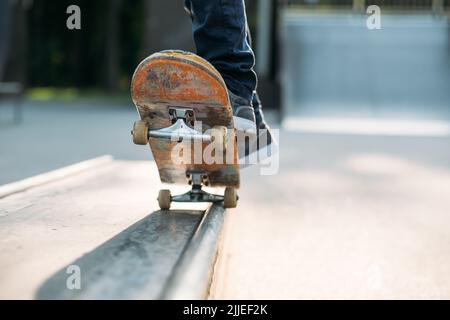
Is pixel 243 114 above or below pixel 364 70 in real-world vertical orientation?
above

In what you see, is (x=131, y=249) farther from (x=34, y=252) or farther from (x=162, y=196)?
(x=162, y=196)

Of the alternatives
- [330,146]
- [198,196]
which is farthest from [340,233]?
[330,146]

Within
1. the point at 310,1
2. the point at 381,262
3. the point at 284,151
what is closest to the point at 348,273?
the point at 381,262

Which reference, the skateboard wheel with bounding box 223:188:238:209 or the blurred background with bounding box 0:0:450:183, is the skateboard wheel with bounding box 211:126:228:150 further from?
the blurred background with bounding box 0:0:450:183

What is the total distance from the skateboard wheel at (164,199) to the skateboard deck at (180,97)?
0.15 meters

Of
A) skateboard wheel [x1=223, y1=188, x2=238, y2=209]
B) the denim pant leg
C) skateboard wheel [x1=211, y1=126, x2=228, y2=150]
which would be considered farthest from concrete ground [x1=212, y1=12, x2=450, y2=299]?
the denim pant leg

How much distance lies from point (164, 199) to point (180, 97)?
485 mm

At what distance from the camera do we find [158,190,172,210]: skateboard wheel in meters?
2.62

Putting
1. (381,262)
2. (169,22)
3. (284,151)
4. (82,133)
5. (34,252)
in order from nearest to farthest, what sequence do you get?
(34,252), (381,262), (284,151), (82,133), (169,22)

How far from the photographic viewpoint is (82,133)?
23.2 feet

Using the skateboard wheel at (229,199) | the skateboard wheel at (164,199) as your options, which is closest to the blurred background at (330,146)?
the skateboard wheel at (229,199)

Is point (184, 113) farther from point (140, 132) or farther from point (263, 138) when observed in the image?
point (263, 138)

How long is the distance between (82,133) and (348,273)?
5.33 m

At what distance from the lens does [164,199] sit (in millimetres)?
2633
